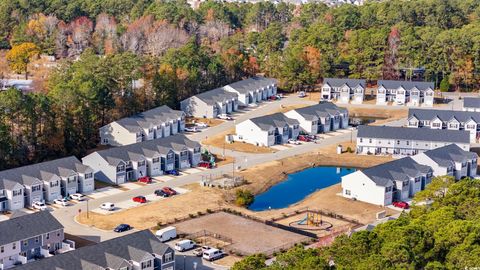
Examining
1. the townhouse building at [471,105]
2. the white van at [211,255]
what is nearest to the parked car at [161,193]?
the white van at [211,255]

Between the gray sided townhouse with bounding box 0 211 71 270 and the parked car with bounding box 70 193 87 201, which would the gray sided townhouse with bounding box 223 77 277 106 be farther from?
the gray sided townhouse with bounding box 0 211 71 270

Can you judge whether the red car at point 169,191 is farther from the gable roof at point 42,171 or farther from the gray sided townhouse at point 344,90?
the gray sided townhouse at point 344,90

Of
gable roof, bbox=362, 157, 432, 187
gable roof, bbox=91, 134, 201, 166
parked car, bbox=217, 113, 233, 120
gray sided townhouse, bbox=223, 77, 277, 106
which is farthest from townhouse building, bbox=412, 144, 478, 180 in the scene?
gray sided townhouse, bbox=223, 77, 277, 106

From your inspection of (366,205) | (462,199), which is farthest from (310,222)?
Result: (462,199)

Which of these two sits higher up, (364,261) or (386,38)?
(386,38)

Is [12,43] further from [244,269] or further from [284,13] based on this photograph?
[244,269]

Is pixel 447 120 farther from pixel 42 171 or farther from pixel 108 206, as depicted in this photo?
pixel 42 171
